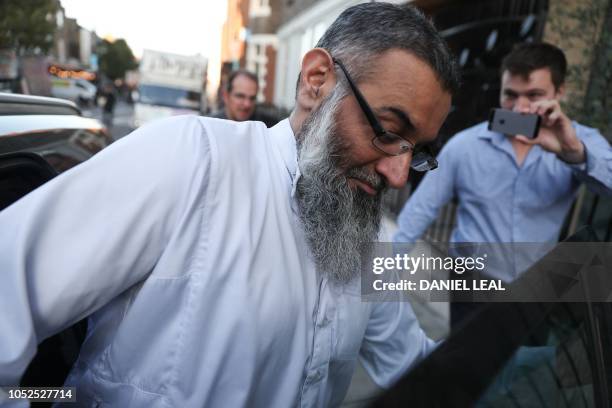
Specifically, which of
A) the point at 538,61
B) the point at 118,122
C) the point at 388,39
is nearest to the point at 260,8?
the point at 118,122

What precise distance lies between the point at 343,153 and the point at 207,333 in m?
0.63

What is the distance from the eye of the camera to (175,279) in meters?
1.05

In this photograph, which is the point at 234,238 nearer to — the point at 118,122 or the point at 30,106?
the point at 30,106

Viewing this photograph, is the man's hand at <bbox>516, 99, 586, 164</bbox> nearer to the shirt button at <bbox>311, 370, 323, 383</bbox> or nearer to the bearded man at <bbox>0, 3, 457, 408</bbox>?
the bearded man at <bbox>0, 3, 457, 408</bbox>

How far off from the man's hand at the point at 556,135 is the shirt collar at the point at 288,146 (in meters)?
1.47

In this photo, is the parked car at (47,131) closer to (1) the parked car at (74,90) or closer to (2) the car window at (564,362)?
(2) the car window at (564,362)

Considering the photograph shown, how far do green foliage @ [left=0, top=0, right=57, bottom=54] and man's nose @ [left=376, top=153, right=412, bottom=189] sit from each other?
24.9 m

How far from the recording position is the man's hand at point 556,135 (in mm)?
2199

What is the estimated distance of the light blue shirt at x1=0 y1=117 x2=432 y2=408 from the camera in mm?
942

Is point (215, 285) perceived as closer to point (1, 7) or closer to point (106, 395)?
point (106, 395)

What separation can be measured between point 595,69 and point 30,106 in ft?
12.7

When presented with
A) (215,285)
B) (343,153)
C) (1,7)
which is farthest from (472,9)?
(1,7)

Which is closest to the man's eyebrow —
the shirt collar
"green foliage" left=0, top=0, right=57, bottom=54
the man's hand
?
the shirt collar

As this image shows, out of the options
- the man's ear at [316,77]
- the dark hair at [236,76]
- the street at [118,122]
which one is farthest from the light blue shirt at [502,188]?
the street at [118,122]
